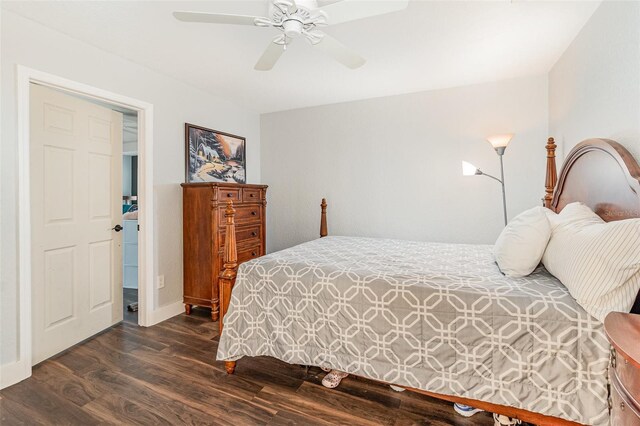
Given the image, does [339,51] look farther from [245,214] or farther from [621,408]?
[245,214]

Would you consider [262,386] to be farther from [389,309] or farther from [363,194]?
[363,194]

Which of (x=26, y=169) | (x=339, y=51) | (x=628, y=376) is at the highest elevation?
(x=339, y=51)

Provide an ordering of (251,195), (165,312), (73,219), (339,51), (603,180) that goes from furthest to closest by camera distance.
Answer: (251,195) → (165,312) → (73,219) → (339,51) → (603,180)

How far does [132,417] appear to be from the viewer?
1607 mm

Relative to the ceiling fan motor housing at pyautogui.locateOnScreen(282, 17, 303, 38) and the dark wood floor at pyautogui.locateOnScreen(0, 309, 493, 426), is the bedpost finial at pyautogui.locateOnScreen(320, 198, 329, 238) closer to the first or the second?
the dark wood floor at pyautogui.locateOnScreen(0, 309, 493, 426)

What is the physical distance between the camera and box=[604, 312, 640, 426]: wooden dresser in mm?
772

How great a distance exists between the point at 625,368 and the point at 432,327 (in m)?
0.73

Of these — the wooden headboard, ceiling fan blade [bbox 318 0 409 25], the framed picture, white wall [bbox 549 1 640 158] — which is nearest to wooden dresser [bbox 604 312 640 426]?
the wooden headboard

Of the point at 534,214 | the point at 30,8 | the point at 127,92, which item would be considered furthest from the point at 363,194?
the point at 30,8

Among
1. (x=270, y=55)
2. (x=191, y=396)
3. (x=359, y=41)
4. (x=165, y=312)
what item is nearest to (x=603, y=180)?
(x=359, y=41)

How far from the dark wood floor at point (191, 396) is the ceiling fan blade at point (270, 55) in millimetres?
2087

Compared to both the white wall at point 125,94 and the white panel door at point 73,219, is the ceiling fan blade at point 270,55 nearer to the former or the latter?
the white wall at point 125,94

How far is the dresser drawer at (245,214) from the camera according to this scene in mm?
2967

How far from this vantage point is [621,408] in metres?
0.86
